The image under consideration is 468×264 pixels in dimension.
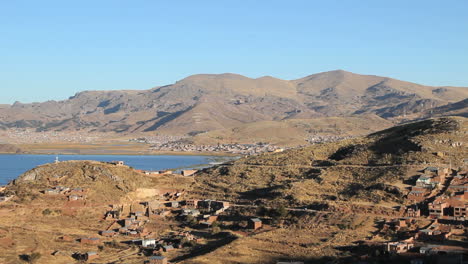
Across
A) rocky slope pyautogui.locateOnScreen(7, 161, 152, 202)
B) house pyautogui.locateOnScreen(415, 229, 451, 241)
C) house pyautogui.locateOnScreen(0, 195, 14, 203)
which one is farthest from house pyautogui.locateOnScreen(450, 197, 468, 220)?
house pyautogui.locateOnScreen(0, 195, 14, 203)

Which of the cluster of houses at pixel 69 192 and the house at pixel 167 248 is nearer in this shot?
the house at pixel 167 248

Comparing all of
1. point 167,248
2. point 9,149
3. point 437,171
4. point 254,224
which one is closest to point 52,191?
point 167,248

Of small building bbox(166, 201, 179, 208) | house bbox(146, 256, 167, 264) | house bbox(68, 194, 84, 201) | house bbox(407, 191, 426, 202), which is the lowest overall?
house bbox(146, 256, 167, 264)

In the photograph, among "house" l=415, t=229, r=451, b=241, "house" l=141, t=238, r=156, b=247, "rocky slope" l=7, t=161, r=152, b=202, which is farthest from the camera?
"rocky slope" l=7, t=161, r=152, b=202

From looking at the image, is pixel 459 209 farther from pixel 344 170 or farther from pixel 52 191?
pixel 52 191

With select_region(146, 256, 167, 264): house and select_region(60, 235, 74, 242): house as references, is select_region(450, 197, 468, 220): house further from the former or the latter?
select_region(60, 235, 74, 242): house

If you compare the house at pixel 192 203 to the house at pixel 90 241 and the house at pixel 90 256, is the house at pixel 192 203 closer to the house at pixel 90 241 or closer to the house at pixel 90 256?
the house at pixel 90 241

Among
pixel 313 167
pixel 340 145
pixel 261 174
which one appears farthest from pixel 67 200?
pixel 340 145

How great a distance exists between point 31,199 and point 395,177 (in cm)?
3352

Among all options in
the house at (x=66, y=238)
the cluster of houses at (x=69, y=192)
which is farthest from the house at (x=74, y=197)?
the house at (x=66, y=238)

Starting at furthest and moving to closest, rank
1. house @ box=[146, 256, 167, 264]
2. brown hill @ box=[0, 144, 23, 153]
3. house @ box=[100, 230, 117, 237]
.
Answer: brown hill @ box=[0, 144, 23, 153] < house @ box=[100, 230, 117, 237] < house @ box=[146, 256, 167, 264]

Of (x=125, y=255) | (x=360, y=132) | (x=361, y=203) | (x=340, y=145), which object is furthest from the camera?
(x=360, y=132)

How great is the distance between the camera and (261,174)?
69938mm

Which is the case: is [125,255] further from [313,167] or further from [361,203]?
[313,167]
